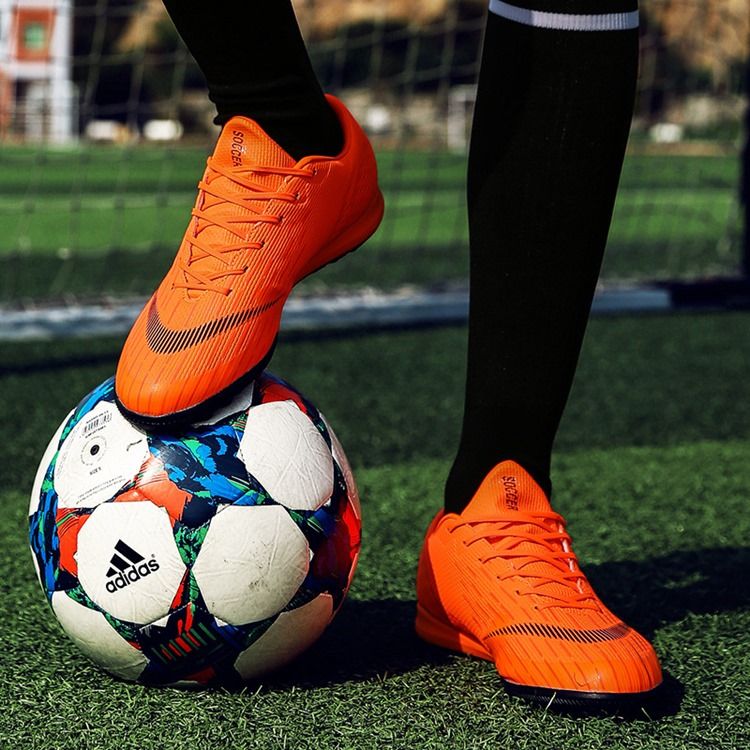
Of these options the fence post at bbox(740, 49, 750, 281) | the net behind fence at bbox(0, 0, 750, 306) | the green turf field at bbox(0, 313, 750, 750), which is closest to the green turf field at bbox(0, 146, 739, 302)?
the net behind fence at bbox(0, 0, 750, 306)

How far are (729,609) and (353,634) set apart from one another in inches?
19.3

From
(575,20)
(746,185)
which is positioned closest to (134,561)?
(575,20)

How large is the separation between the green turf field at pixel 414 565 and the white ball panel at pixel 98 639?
3cm

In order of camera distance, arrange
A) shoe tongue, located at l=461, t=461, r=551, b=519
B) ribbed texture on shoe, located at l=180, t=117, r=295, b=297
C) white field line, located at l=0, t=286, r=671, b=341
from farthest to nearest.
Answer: white field line, located at l=0, t=286, r=671, b=341
shoe tongue, located at l=461, t=461, r=551, b=519
ribbed texture on shoe, located at l=180, t=117, r=295, b=297

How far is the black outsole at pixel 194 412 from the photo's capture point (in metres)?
1.32

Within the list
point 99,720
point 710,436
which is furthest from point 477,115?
point 710,436

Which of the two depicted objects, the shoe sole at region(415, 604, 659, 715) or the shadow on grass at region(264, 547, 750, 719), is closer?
the shoe sole at region(415, 604, 659, 715)

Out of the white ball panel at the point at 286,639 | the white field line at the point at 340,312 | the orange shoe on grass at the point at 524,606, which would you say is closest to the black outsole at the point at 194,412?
the white ball panel at the point at 286,639

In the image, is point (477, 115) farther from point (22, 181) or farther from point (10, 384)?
point (22, 181)

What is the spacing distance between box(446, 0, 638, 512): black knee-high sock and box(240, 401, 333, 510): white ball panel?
0.70 feet

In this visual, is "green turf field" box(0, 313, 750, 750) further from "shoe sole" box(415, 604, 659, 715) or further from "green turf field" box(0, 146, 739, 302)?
"green turf field" box(0, 146, 739, 302)

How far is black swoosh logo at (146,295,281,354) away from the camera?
1326 millimetres

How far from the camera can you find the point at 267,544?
1.33 m

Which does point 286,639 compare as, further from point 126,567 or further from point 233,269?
point 233,269
